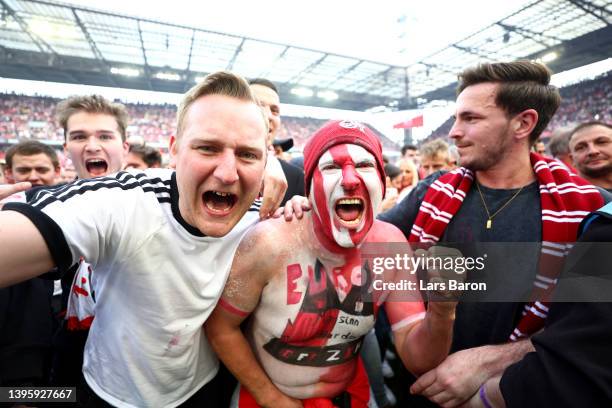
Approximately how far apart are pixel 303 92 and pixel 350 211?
1047 inches

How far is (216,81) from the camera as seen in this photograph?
5.35 ft

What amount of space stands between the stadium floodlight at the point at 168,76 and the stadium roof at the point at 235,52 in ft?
0.21

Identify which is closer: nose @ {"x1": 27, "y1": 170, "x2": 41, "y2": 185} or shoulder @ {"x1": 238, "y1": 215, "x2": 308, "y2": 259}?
shoulder @ {"x1": 238, "y1": 215, "x2": 308, "y2": 259}

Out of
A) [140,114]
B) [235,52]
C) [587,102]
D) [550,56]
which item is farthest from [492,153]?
[140,114]

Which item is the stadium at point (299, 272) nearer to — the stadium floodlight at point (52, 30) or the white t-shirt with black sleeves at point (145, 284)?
the white t-shirt with black sleeves at point (145, 284)

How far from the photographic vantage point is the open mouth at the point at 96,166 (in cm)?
292

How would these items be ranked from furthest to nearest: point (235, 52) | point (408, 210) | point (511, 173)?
point (235, 52), point (408, 210), point (511, 173)

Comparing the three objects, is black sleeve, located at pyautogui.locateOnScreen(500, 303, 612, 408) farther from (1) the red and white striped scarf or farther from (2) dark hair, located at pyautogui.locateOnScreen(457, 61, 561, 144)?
(2) dark hair, located at pyautogui.locateOnScreen(457, 61, 561, 144)

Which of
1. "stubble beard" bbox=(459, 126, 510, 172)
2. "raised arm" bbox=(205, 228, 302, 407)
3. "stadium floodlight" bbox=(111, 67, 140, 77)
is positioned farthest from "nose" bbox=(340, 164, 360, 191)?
"stadium floodlight" bbox=(111, 67, 140, 77)

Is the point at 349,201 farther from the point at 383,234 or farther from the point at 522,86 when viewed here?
the point at 522,86

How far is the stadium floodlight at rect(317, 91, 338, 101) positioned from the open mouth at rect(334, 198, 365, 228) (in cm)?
2678

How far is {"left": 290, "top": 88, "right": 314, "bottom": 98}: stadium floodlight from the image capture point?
26.4 metres

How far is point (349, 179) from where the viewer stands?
5.39 feet

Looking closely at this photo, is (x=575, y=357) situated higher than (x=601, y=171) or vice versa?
(x=601, y=171)
